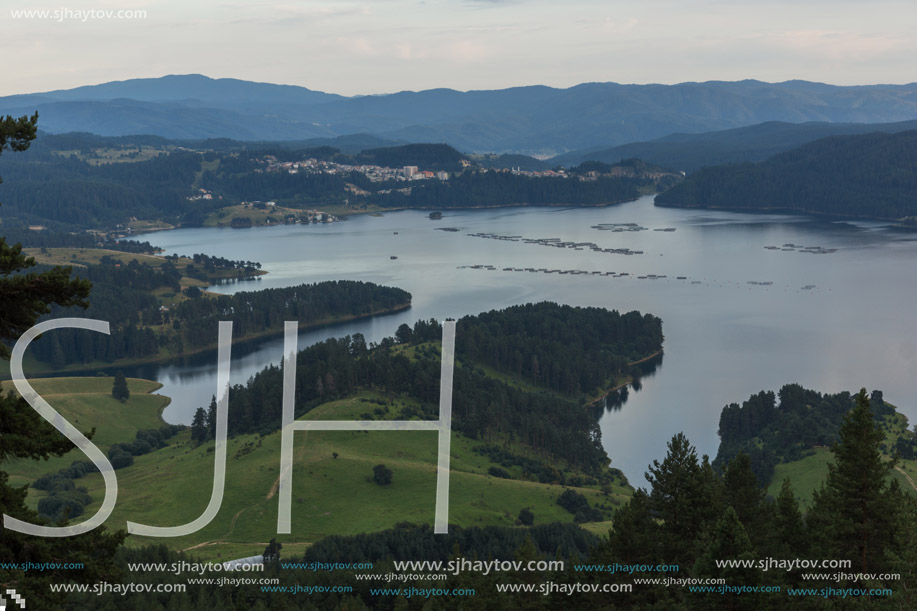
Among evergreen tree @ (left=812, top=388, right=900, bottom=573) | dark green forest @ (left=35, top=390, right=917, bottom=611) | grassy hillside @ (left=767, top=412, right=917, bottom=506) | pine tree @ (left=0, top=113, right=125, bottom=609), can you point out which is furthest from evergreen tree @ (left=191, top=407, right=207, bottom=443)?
pine tree @ (left=0, top=113, right=125, bottom=609)

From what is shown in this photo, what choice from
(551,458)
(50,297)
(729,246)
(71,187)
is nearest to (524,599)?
(50,297)

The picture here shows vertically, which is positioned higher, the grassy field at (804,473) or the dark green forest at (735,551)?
the dark green forest at (735,551)

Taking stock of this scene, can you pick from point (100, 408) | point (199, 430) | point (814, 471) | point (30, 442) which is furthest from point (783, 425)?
point (30, 442)

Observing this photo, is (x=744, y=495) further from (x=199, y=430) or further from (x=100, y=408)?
(x=100, y=408)

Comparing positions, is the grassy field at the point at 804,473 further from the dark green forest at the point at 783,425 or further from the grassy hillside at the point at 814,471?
the dark green forest at the point at 783,425

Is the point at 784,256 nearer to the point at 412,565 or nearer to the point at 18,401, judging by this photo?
the point at 412,565

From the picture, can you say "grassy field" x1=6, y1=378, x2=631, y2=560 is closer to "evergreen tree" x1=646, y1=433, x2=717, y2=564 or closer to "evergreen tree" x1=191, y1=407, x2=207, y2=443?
"evergreen tree" x1=191, y1=407, x2=207, y2=443

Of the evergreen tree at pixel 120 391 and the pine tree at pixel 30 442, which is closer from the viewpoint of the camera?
the pine tree at pixel 30 442

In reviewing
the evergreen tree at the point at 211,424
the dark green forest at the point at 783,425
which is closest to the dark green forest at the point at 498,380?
the evergreen tree at the point at 211,424
